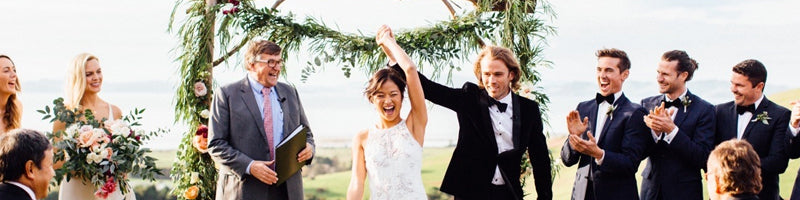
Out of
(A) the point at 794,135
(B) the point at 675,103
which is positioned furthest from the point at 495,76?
(A) the point at 794,135

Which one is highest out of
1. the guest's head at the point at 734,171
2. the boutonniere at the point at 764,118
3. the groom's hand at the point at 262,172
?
the boutonniere at the point at 764,118

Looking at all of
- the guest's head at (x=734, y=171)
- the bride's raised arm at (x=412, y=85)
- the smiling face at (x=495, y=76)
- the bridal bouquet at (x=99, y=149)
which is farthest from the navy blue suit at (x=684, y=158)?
the bridal bouquet at (x=99, y=149)

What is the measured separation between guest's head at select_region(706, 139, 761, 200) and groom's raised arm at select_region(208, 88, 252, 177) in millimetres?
2822

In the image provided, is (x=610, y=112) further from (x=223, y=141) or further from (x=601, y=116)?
(x=223, y=141)

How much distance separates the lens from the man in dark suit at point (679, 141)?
17.8 ft

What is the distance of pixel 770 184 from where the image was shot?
5.80m

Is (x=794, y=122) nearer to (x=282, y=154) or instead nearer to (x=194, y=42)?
(x=282, y=154)

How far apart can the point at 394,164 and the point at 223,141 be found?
1.32 meters

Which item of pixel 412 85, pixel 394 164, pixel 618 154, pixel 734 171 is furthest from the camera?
pixel 618 154

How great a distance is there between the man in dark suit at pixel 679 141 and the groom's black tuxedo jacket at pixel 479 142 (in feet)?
3.30

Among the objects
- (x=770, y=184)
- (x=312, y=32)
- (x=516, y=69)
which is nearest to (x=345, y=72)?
(x=312, y=32)

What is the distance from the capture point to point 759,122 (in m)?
5.75

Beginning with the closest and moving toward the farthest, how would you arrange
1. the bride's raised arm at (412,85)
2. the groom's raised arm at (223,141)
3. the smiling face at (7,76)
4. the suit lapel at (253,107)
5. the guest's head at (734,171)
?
the guest's head at (734,171) < the bride's raised arm at (412,85) < the groom's raised arm at (223,141) < the suit lapel at (253,107) < the smiling face at (7,76)

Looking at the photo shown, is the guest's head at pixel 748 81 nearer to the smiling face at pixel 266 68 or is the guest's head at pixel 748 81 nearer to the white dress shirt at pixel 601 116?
the white dress shirt at pixel 601 116
